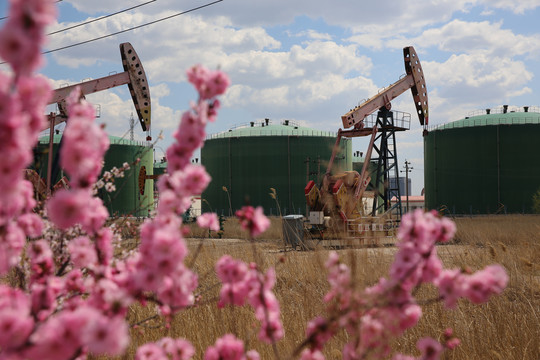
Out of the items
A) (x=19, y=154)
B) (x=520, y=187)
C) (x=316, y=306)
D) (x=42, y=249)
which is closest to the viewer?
(x=19, y=154)

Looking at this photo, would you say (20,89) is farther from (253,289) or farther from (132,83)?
(132,83)

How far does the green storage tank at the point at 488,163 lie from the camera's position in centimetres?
3641

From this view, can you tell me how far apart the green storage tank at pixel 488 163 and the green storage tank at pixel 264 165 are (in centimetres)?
749

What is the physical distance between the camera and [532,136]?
36.7m

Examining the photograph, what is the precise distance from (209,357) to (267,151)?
38.4m

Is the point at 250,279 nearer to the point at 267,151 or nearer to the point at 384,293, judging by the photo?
the point at 384,293

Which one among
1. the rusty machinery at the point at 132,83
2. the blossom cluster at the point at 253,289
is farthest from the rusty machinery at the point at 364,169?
the blossom cluster at the point at 253,289

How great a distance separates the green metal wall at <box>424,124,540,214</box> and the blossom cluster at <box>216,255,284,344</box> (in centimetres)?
3654

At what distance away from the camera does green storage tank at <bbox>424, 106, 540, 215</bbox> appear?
119 feet

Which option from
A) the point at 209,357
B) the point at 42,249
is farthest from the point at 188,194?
the point at 42,249

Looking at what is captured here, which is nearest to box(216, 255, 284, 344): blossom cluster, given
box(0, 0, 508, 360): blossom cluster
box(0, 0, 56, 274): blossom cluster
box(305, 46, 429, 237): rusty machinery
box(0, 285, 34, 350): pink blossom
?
box(0, 0, 508, 360): blossom cluster

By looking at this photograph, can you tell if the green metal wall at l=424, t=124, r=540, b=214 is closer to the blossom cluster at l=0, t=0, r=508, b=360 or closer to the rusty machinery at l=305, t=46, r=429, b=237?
the rusty machinery at l=305, t=46, r=429, b=237

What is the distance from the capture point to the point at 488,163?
3728 centimetres

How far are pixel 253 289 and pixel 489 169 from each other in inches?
1519
